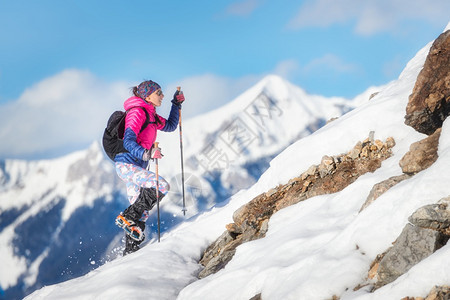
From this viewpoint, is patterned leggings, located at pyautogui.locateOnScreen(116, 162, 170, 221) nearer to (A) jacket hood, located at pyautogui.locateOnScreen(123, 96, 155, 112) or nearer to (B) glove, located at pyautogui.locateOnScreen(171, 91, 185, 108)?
(A) jacket hood, located at pyautogui.locateOnScreen(123, 96, 155, 112)

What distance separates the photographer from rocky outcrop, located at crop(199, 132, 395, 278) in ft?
26.9

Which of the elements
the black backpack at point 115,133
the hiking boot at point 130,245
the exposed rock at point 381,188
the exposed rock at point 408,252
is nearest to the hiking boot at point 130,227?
the hiking boot at point 130,245

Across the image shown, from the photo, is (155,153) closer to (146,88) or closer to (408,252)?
(146,88)

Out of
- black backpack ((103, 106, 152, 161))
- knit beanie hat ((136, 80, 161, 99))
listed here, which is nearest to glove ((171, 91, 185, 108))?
knit beanie hat ((136, 80, 161, 99))

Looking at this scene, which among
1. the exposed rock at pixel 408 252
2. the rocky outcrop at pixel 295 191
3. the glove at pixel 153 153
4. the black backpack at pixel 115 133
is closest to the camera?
the exposed rock at pixel 408 252

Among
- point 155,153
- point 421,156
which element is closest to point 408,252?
point 421,156

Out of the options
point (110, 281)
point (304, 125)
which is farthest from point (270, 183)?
point (304, 125)

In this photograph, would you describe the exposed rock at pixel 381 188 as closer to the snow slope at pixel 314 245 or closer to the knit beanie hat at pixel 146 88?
the snow slope at pixel 314 245

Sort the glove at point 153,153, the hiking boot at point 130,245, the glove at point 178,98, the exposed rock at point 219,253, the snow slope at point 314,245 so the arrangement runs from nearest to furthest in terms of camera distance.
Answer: the snow slope at point 314,245, the exposed rock at point 219,253, the glove at point 153,153, the hiking boot at point 130,245, the glove at point 178,98

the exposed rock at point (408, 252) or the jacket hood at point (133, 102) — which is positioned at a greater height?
the jacket hood at point (133, 102)

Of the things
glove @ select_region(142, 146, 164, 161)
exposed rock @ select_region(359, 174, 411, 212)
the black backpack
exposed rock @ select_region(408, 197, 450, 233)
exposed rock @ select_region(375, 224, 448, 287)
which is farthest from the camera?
the black backpack

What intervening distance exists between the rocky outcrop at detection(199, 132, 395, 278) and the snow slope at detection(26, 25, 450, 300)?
221 mm

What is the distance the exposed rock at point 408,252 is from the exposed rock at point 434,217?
8cm

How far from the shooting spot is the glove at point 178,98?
41.1ft
